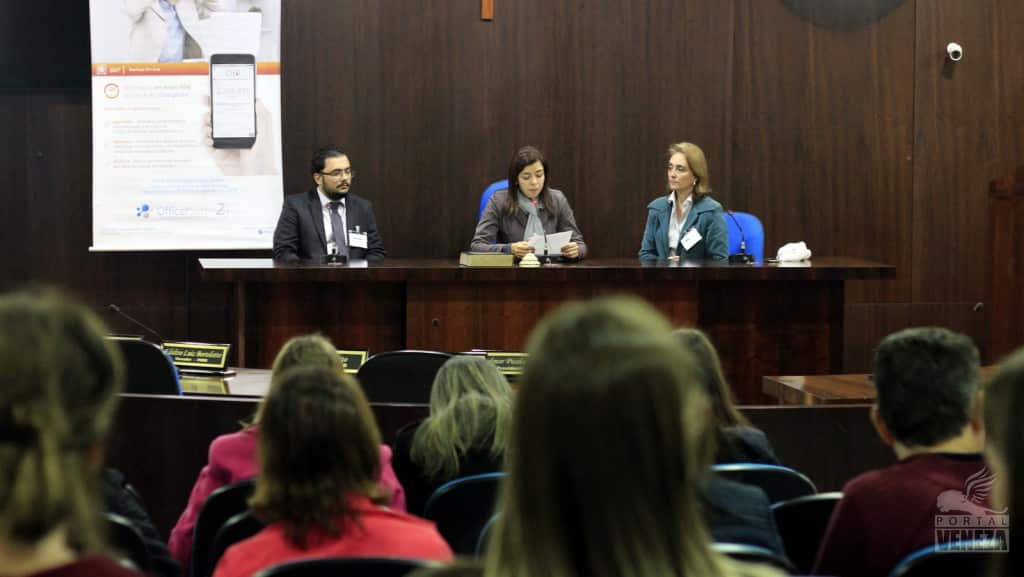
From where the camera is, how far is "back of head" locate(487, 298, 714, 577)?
110 centimetres

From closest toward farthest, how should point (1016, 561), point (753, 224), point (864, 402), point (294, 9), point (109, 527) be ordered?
point (1016, 561) < point (109, 527) < point (864, 402) < point (753, 224) < point (294, 9)

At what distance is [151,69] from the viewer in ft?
24.4

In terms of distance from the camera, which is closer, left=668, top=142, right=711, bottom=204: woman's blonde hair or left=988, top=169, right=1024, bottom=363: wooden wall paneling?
left=668, top=142, right=711, bottom=204: woman's blonde hair

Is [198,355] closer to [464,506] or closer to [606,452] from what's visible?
[464,506]

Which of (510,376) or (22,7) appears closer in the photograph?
(510,376)

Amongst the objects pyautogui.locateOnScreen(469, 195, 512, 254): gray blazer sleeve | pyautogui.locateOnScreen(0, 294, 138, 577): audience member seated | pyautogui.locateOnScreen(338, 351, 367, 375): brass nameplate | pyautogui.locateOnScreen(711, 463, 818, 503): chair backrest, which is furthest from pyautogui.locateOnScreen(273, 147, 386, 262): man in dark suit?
pyautogui.locateOnScreen(0, 294, 138, 577): audience member seated

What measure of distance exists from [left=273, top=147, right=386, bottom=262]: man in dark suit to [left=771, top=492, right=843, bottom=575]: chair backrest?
477cm

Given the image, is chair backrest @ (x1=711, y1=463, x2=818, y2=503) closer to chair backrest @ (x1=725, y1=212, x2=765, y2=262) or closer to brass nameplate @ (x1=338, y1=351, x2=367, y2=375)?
brass nameplate @ (x1=338, y1=351, x2=367, y2=375)

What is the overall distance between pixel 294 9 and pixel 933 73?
14.4 ft

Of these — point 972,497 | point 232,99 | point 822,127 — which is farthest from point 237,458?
point 822,127

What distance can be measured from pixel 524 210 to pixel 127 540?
522cm

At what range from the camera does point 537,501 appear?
113 cm

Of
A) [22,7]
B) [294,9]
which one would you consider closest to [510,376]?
[294,9]

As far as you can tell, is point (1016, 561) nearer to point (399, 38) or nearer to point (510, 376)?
point (510, 376)
